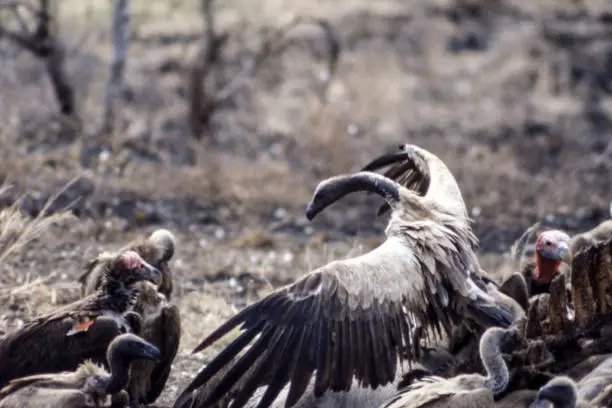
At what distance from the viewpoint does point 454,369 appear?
249 inches

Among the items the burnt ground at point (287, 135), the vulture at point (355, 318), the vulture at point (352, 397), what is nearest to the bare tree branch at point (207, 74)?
the burnt ground at point (287, 135)

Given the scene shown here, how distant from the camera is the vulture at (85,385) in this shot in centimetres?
589

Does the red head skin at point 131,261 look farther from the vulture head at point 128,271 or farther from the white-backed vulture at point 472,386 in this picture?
the white-backed vulture at point 472,386

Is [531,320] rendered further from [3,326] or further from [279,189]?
[279,189]

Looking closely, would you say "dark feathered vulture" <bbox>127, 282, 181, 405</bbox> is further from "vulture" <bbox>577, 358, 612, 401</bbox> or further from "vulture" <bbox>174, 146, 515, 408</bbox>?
"vulture" <bbox>577, 358, 612, 401</bbox>

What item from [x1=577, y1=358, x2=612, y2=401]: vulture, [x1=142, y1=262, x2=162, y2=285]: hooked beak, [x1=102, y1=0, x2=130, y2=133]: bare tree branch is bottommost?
[x1=577, y1=358, x2=612, y2=401]: vulture

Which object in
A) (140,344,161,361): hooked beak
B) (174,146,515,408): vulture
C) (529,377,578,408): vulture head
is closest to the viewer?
(529,377,578,408): vulture head

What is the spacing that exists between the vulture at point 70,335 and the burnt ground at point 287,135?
0.74m

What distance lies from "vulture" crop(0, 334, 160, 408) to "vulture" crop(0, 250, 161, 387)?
0.82ft

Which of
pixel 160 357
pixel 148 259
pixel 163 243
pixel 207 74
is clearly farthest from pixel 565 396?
pixel 207 74

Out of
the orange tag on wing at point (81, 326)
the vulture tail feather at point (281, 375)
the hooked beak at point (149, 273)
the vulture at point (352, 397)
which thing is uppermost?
the hooked beak at point (149, 273)

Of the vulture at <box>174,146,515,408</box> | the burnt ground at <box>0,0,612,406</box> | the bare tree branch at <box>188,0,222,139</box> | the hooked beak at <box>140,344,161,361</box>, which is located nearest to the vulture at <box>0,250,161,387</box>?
the hooked beak at <box>140,344,161,361</box>

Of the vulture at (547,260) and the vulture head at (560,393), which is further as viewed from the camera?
the vulture at (547,260)

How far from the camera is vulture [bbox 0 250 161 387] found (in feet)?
21.7
